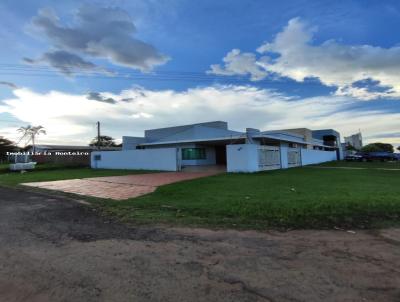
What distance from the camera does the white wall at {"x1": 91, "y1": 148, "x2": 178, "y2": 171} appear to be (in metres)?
28.5

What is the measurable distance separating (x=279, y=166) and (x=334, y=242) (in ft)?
69.0

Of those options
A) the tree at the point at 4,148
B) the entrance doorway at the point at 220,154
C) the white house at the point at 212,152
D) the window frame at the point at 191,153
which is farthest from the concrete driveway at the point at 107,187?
the tree at the point at 4,148

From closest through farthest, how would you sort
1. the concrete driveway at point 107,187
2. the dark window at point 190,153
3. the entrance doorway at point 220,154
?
the concrete driveway at point 107,187 < the dark window at point 190,153 < the entrance doorway at point 220,154

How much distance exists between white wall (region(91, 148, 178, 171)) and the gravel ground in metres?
22.1

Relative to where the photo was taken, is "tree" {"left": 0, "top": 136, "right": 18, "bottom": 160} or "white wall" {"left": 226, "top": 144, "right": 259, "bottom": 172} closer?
"white wall" {"left": 226, "top": 144, "right": 259, "bottom": 172}

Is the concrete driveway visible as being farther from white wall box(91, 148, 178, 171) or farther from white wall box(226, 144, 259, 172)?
white wall box(91, 148, 178, 171)

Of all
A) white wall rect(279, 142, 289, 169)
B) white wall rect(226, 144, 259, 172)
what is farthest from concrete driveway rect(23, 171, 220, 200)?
white wall rect(279, 142, 289, 169)

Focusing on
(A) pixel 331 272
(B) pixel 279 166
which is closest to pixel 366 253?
(A) pixel 331 272

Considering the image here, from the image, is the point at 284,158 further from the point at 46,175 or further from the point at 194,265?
the point at 194,265

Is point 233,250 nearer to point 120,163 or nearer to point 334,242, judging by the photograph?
point 334,242

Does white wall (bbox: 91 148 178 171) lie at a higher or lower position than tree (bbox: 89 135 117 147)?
lower

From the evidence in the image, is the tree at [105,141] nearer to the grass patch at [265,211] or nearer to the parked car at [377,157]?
the parked car at [377,157]

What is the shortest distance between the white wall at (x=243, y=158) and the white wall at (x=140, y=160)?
7.81m

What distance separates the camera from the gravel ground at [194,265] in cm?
331
